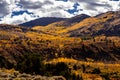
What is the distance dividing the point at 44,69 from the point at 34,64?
125 inches

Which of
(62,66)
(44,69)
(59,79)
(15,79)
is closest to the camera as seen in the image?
(15,79)

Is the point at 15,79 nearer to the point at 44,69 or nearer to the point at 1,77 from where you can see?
the point at 1,77

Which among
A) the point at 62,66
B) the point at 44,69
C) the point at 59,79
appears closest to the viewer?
the point at 59,79

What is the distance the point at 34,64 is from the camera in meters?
91.7

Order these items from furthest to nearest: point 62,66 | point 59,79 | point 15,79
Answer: point 62,66
point 59,79
point 15,79

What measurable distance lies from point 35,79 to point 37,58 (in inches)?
2179

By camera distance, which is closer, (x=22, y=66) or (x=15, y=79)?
(x=15, y=79)

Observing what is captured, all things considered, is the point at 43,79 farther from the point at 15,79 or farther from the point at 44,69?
the point at 44,69

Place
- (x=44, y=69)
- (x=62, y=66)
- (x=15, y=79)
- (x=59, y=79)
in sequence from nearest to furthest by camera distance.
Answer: (x=15, y=79) → (x=59, y=79) → (x=44, y=69) → (x=62, y=66)

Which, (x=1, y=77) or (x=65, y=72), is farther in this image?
(x=65, y=72)

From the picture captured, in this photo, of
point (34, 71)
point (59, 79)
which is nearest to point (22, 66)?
point (34, 71)

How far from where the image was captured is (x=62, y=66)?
10106 cm

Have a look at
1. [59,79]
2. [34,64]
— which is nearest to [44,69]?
[34,64]

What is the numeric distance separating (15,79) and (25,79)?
120 cm
